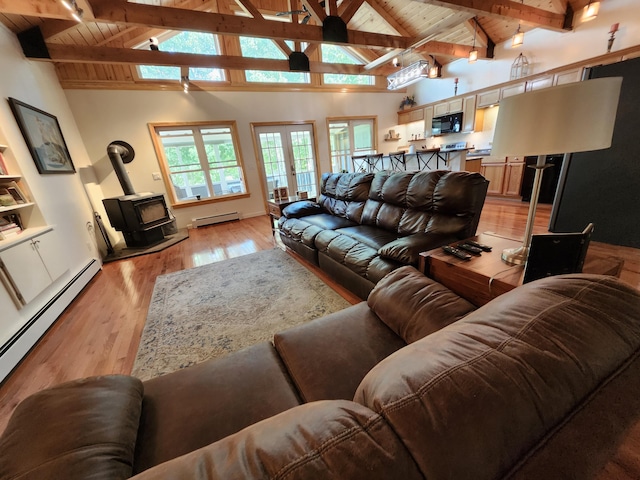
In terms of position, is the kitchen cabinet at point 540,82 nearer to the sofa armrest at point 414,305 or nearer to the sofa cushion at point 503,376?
the sofa armrest at point 414,305

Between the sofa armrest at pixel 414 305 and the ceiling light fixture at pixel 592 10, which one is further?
the ceiling light fixture at pixel 592 10

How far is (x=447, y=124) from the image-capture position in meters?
6.03

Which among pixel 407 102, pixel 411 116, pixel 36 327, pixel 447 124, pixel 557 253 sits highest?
pixel 407 102

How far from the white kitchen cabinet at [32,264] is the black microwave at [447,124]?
23.8ft

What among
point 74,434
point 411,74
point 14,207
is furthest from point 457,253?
point 411,74

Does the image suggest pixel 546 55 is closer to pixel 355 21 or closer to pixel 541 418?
pixel 355 21

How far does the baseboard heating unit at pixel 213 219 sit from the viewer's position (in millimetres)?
5352

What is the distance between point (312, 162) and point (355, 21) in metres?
3.51

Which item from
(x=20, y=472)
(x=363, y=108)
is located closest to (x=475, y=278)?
(x=20, y=472)

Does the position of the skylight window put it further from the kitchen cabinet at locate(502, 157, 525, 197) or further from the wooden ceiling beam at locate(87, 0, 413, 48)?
the kitchen cabinet at locate(502, 157, 525, 197)

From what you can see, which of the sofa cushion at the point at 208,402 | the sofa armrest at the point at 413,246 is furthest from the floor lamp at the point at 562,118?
the sofa cushion at the point at 208,402

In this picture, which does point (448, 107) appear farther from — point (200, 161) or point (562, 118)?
point (562, 118)

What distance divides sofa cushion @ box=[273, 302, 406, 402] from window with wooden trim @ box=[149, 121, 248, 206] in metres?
4.97

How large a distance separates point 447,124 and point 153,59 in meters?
5.99
